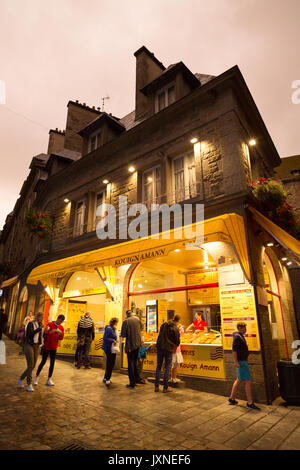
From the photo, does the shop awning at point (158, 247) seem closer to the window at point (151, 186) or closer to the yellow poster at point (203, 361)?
the window at point (151, 186)

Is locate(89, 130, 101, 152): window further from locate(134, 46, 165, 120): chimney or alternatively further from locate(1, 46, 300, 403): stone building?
locate(134, 46, 165, 120): chimney

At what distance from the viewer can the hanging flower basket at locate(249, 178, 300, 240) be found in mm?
7840

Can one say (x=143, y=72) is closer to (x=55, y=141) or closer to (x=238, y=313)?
(x=55, y=141)

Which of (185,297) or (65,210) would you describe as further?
(65,210)

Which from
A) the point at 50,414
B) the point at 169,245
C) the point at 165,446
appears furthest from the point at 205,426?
the point at 169,245

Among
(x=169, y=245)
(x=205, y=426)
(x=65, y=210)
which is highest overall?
(x=65, y=210)

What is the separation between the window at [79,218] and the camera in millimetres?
Result: 12894

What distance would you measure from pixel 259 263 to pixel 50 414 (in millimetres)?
5869

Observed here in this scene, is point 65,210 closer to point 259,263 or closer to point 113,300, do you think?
point 113,300

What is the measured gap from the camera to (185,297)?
10820 millimetres

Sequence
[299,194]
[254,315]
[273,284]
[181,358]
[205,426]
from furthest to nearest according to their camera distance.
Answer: [299,194]
[273,284]
[181,358]
[254,315]
[205,426]

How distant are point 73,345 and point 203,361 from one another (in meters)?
6.36

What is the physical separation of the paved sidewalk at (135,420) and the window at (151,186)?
609 centimetres

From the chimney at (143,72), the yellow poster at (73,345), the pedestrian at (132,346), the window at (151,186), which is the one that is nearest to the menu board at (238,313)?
the pedestrian at (132,346)
